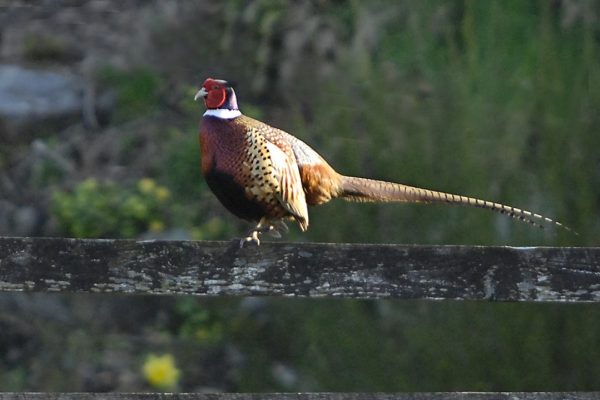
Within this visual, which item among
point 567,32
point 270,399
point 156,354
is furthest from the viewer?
point 156,354

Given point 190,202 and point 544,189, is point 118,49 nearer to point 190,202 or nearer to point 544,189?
point 190,202

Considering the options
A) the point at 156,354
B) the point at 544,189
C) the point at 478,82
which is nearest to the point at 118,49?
the point at 156,354

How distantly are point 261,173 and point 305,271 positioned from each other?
1.25m

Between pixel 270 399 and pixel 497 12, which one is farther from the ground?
pixel 497 12

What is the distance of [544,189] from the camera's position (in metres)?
5.84

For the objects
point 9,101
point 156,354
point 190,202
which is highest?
point 9,101

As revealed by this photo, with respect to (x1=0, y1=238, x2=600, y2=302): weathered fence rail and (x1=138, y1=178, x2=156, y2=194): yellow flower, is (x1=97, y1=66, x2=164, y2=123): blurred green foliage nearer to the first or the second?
(x1=138, y1=178, x2=156, y2=194): yellow flower

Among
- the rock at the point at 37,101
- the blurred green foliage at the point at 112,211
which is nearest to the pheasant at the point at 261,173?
the blurred green foliage at the point at 112,211

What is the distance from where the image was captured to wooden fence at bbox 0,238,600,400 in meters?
2.65

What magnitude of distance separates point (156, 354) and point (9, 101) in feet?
6.21

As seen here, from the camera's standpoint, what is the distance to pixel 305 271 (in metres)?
2.69

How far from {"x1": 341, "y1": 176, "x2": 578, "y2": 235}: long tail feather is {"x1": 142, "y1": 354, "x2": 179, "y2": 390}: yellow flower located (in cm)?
262

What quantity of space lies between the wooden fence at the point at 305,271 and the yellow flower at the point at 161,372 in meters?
3.80

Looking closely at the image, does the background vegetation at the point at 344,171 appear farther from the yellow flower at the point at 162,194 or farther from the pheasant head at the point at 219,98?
the pheasant head at the point at 219,98
